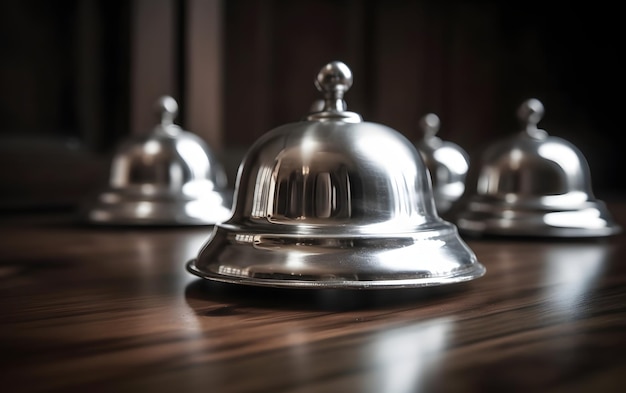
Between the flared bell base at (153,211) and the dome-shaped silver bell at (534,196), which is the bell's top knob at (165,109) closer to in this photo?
the flared bell base at (153,211)

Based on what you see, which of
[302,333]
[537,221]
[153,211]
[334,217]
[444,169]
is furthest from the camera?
[444,169]

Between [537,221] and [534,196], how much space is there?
0.03m

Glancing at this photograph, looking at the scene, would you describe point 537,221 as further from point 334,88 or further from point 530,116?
point 334,88

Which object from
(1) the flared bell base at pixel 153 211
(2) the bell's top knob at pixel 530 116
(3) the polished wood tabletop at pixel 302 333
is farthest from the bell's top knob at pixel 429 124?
(3) the polished wood tabletop at pixel 302 333

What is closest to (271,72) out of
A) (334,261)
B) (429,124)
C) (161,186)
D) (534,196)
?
(429,124)

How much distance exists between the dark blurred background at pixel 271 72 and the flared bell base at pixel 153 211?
5.8 inches

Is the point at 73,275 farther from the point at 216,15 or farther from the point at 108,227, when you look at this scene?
the point at 216,15

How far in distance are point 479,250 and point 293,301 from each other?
1.13 feet

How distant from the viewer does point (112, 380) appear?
30 cm

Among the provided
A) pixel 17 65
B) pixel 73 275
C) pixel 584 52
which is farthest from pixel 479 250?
pixel 584 52

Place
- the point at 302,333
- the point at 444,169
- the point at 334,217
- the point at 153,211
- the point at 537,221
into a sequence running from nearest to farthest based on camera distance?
the point at 302,333 → the point at 334,217 → the point at 537,221 → the point at 153,211 → the point at 444,169

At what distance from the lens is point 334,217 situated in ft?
1.64

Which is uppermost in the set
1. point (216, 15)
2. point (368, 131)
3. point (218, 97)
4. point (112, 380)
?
point (216, 15)

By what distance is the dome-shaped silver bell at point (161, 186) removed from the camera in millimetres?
958
